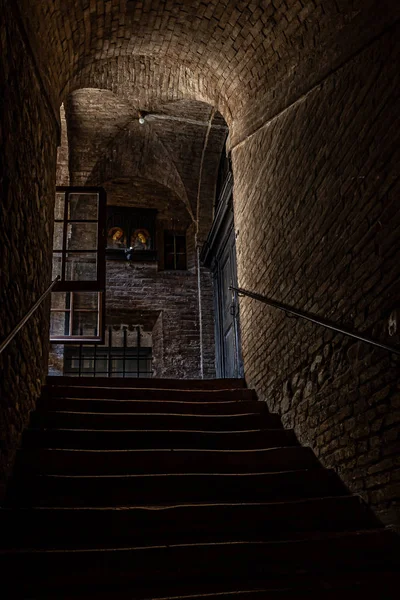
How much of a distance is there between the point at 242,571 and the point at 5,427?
1.57 metres

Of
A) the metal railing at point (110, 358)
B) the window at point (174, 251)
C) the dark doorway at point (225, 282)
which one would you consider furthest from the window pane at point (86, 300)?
the dark doorway at point (225, 282)

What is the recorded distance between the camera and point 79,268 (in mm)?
10188

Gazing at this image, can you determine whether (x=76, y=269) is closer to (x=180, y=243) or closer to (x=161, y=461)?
(x=180, y=243)

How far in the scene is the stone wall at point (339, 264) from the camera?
3217 mm

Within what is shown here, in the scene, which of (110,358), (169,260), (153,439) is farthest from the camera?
(169,260)

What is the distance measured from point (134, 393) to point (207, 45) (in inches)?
139

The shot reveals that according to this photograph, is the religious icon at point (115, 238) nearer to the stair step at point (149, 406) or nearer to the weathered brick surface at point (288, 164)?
the weathered brick surface at point (288, 164)

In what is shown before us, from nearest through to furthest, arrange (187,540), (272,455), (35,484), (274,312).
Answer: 1. (187,540)
2. (35,484)
3. (272,455)
4. (274,312)

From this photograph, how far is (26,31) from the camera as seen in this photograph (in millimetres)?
3947

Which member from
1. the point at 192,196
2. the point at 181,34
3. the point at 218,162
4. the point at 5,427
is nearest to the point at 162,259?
the point at 192,196

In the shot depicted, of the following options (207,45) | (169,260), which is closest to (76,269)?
(169,260)

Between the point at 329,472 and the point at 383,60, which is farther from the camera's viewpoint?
the point at 329,472

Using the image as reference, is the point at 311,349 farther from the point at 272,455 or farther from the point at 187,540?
the point at 187,540

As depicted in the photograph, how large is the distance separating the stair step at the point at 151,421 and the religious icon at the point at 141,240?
6785 millimetres
